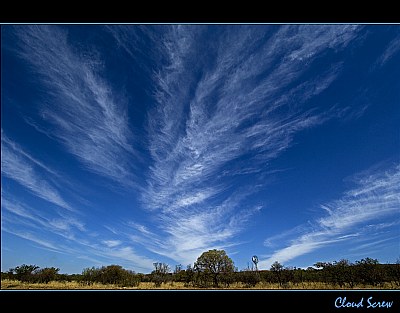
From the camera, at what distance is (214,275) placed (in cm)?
2300

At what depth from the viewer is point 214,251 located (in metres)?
24.4

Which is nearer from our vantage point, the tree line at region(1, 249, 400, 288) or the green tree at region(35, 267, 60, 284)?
the tree line at region(1, 249, 400, 288)

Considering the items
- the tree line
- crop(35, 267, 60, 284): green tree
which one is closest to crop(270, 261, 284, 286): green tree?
the tree line

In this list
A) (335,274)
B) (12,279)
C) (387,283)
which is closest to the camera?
(387,283)

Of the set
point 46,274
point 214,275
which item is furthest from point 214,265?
point 46,274

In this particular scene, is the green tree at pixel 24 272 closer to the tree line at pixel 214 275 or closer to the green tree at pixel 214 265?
the tree line at pixel 214 275

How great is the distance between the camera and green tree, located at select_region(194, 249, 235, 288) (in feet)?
75.4

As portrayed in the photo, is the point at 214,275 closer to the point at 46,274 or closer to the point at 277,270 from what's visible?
the point at 277,270

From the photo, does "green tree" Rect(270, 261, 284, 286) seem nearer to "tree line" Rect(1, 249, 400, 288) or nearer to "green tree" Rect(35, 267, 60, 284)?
"tree line" Rect(1, 249, 400, 288)
